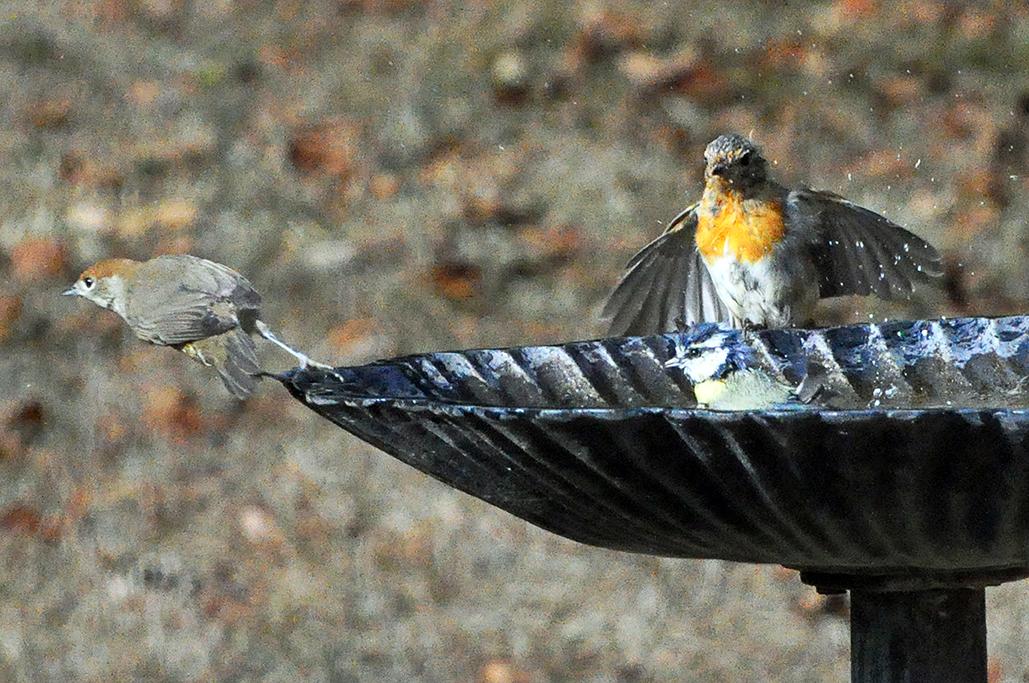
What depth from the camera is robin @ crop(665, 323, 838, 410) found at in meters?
2.69

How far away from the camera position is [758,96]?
22.0 ft

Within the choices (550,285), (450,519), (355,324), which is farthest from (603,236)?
(450,519)

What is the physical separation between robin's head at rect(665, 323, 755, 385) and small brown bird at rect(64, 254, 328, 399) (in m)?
0.80

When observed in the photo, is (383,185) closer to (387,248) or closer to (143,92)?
(387,248)

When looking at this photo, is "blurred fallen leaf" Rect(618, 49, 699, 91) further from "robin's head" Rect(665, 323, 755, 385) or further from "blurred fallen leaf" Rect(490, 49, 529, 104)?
"robin's head" Rect(665, 323, 755, 385)

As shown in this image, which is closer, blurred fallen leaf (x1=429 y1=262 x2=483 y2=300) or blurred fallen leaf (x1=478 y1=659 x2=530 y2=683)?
blurred fallen leaf (x1=478 y1=659 x2=530 y2=683)

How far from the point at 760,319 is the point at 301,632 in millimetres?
1904

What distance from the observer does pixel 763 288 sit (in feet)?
11.1

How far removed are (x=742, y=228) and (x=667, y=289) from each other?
15.5 inches

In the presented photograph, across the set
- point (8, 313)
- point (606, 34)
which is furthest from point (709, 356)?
point (606, 34)

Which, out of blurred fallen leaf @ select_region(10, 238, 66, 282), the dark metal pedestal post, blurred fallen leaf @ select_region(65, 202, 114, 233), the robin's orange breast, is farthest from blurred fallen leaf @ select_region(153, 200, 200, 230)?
the dark metal pedestal post

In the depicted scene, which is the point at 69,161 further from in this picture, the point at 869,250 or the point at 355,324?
the point at 869,250

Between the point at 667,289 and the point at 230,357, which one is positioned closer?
the point at 230,357

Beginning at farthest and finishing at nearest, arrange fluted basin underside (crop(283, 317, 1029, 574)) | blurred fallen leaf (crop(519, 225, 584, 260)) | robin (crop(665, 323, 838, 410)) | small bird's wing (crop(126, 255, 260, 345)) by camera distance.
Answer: blurred fallen leaf (crop(519, 225, 584, 260)) → small bird's wing (crop(126, 255, 260, 345)) → robin (crop(665, 323, 838, 410)) → fluted basin underside (crop(283, 317, 1029, 574))
